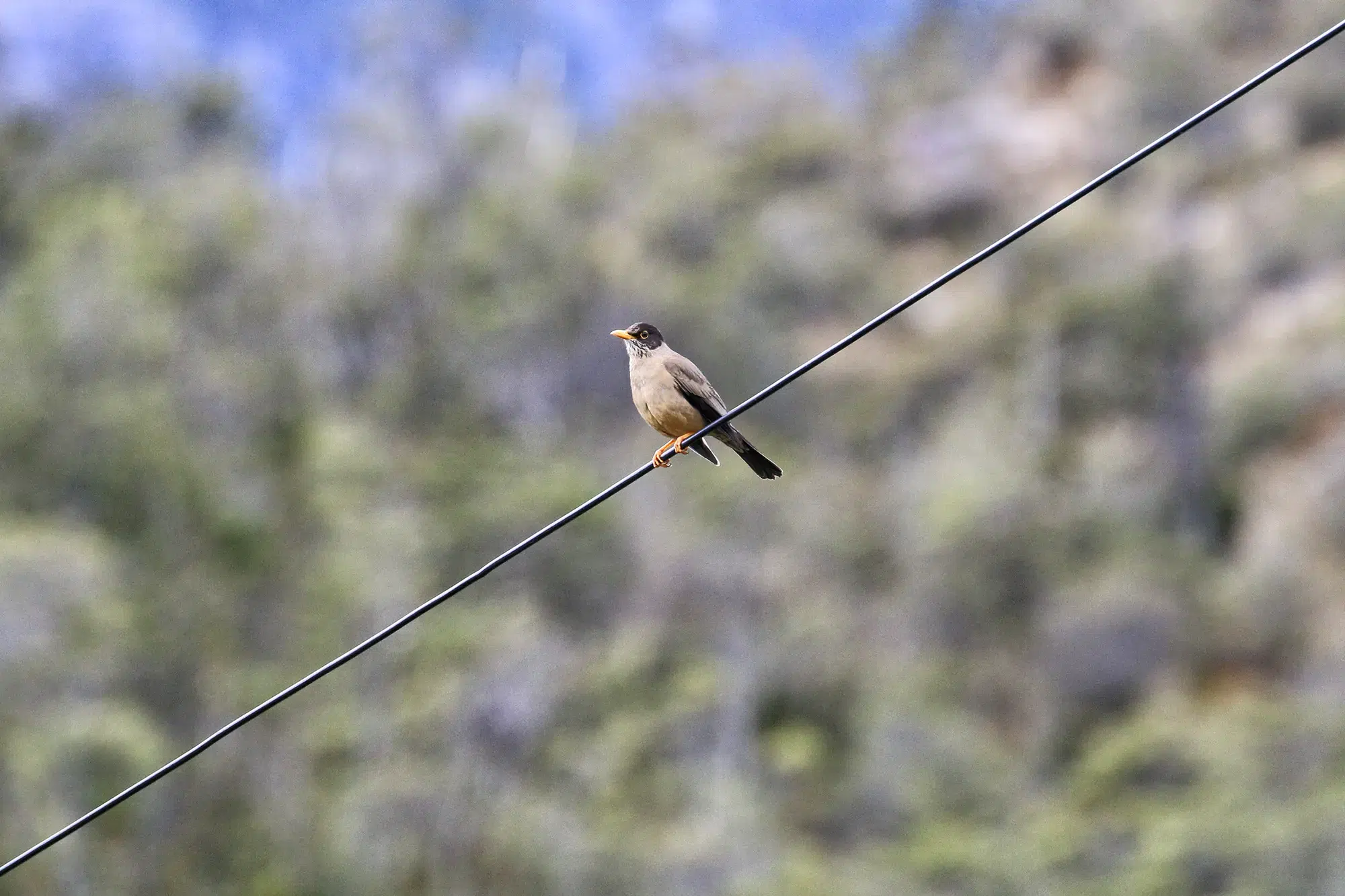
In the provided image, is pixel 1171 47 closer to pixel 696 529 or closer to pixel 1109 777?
pixel 696 529

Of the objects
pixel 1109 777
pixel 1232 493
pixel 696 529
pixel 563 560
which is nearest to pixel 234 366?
pixel 563 560

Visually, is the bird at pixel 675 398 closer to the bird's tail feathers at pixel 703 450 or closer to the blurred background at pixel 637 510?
the bird's tail feathers at pixel 703 450

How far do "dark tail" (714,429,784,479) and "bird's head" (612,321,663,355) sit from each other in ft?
2.66

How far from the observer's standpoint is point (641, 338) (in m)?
8.85

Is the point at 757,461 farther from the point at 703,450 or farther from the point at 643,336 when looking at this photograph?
the point at 643,336

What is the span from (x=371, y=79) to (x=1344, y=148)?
28111 millimetres

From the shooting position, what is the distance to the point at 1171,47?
165 feet

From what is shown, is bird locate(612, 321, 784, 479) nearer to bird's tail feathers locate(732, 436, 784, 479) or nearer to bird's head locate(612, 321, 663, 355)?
bird's tail feathers locate(732, 436, 784, 479)

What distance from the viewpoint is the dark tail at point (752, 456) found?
7781 millimetres

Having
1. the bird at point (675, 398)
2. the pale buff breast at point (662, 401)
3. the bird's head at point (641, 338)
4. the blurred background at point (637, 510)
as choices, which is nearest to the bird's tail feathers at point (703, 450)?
the bird at point (675, 398)

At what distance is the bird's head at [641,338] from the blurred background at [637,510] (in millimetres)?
17186

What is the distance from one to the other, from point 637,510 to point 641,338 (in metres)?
27.2

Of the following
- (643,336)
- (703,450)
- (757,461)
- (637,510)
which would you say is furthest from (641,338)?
(637,510)

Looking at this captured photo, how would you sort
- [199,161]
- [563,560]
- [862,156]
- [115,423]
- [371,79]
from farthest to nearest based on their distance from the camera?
1. [862,156]
2. [371,79]
3. [199,161]
4. [563,560]
5. [115,423]
